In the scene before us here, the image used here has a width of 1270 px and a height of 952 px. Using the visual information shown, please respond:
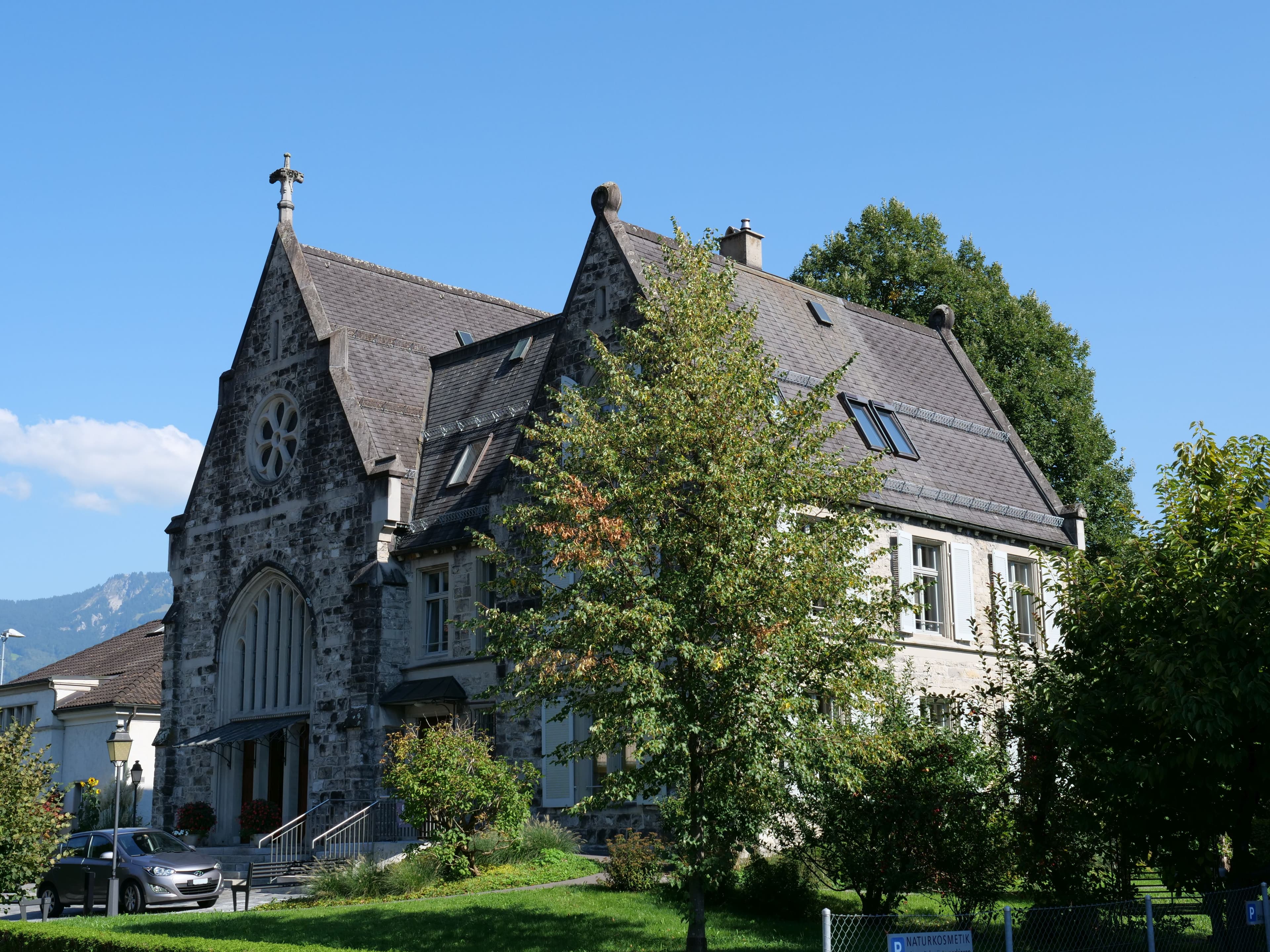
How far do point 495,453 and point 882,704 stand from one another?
14.7m

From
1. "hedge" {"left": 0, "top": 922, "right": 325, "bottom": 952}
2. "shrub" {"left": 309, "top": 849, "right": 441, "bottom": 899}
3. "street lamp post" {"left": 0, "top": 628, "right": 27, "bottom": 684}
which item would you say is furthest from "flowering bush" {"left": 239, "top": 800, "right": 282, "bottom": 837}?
"street lamp post" {"left": 0, "top": 628, "right": 27, "bottom": 684}

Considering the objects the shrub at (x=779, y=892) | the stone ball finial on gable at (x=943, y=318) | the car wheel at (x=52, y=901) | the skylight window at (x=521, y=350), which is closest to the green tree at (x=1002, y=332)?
the stone ball finial on gable at (x=943, y=318)

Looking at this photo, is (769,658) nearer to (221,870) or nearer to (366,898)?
(366,898)

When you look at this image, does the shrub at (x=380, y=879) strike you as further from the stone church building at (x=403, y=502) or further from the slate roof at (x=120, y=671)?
the slate roof at (x=120, y=671)

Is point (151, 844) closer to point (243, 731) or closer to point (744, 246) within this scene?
point (243, 731)

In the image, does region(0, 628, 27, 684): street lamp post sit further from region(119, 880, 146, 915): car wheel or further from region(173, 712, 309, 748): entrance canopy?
region(119, 880, 146, 915): car wheel

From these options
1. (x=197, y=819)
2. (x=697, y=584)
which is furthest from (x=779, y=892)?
(x=197, y=819)

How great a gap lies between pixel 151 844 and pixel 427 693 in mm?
5793

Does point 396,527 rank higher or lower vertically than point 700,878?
higher

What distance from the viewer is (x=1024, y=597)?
30.3 meters

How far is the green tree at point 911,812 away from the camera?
1653 centimetres

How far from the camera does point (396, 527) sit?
29625 mm

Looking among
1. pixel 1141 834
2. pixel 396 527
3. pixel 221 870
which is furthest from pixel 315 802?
pixel 1141 834

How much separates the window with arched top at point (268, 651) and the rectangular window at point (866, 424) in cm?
1306
